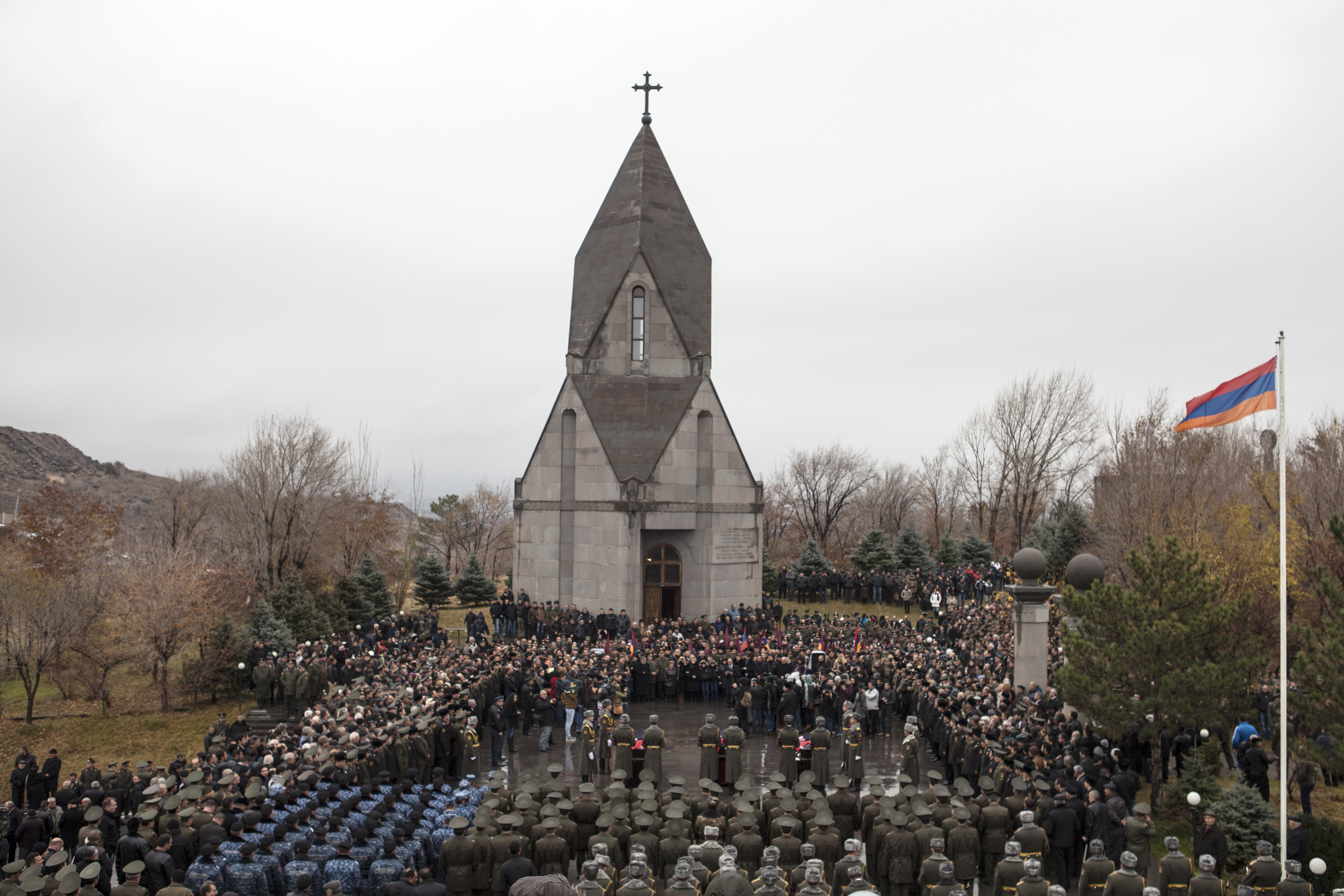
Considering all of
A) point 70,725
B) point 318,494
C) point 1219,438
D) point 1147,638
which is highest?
point 1219,438

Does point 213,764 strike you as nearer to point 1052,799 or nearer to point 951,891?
point 951,891

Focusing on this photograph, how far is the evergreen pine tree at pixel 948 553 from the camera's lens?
167ft

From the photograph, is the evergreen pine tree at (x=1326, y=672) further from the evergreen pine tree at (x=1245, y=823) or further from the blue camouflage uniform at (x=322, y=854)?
the blue camouflage uniform at (x=322, y=854)

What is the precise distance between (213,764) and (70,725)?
13.2 m

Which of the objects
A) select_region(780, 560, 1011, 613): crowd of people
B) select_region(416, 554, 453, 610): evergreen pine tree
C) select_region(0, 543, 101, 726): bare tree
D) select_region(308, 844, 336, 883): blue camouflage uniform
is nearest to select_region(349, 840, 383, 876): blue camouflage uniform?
select_region(308, 844, 336, 883): blue camouflage uniform

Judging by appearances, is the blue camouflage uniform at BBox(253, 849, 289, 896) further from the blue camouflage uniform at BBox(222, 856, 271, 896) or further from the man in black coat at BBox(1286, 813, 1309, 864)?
the man in black coat at BBox(1286, 813, 1309, 864)

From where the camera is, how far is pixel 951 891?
966cm

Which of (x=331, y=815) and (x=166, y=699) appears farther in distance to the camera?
(x=166, y=699)

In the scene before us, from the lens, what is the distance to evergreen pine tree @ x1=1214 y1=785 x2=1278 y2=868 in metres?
13.1

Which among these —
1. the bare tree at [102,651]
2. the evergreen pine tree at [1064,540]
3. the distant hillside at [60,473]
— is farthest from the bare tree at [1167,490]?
the distant hillside at [60,473]

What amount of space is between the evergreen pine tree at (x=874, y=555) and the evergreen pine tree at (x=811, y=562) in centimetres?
220

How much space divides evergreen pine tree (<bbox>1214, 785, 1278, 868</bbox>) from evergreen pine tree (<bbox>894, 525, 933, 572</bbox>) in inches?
1359

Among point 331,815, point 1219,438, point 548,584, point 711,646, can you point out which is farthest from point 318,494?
point 1219,438

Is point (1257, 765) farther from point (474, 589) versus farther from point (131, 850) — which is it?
point (474, 589)
